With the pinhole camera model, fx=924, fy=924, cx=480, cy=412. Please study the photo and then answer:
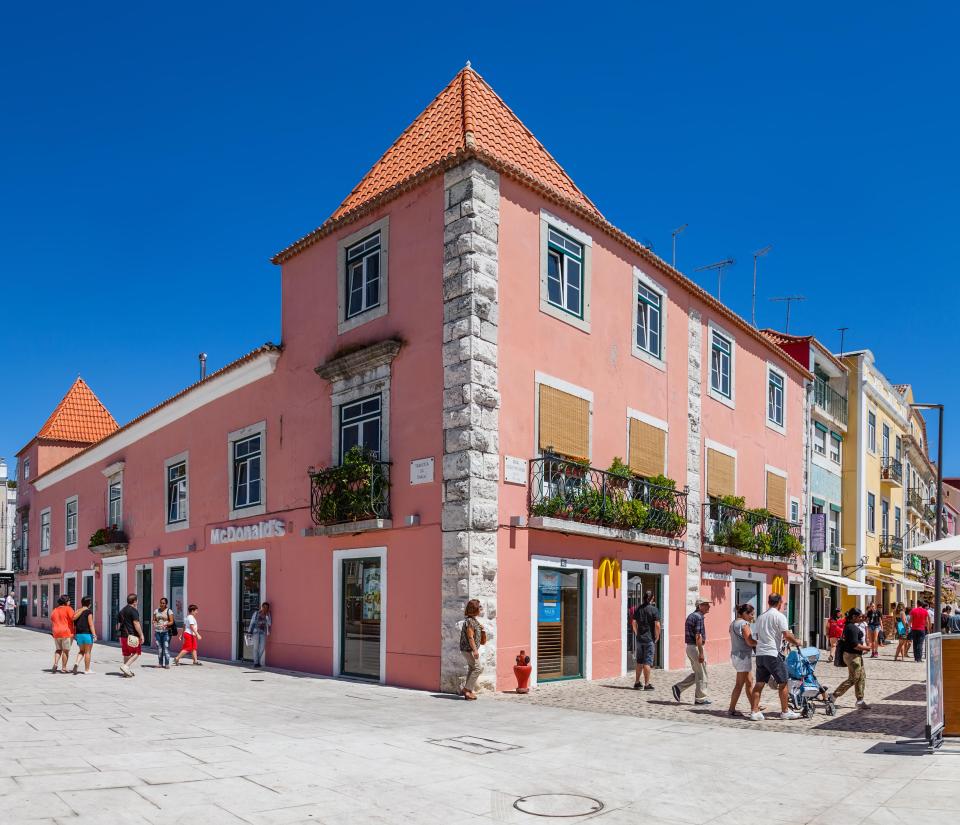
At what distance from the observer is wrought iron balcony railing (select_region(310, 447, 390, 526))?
16.1m

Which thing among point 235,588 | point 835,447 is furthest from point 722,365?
point 235,588

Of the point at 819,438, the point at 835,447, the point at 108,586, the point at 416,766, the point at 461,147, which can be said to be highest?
the point at 461,147

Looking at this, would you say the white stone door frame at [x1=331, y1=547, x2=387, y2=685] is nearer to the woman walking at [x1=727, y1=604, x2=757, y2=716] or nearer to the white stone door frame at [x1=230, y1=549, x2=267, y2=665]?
the white stone door frame at [x1=230, y1=549, x2=267, y2=665]

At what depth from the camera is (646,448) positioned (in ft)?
65.6

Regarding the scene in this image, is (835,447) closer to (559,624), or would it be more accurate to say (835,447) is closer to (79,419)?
(559,624)

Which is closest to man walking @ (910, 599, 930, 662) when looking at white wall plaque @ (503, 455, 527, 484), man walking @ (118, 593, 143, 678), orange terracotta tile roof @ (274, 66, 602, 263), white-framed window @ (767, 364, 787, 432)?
white-framed window @ (767, 364, 787, 432)

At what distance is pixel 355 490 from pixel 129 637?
17.6 feet

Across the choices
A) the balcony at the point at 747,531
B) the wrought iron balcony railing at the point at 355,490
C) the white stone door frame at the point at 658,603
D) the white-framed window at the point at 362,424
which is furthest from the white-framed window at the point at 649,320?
the wrought iron balcony railing at the point at 355,490

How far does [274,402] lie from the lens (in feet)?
68.2

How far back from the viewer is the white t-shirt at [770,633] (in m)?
12.6

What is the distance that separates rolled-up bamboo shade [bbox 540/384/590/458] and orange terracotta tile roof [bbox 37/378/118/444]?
30.9 meters

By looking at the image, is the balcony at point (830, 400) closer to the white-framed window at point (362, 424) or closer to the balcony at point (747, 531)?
the balcony at point (747, 531)

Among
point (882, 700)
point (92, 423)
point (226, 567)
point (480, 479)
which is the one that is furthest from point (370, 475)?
point (92, 423)

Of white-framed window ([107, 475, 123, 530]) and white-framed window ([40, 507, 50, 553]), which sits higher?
white-framed window ([107, 475, 123, 530])
